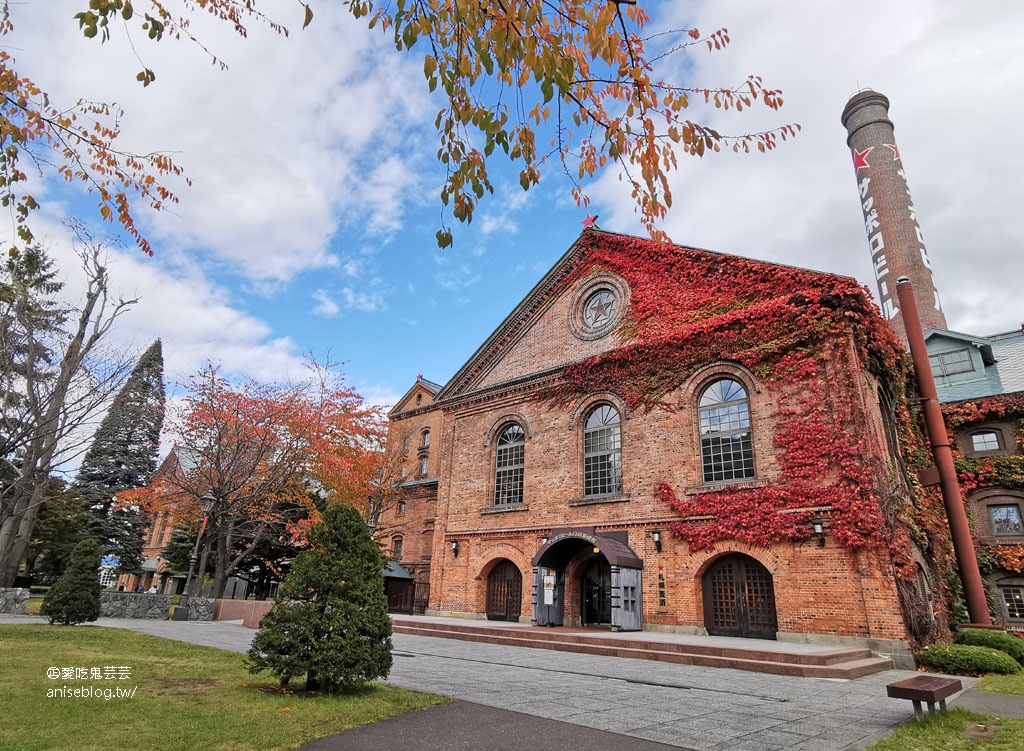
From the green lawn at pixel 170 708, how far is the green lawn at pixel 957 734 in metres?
4.59

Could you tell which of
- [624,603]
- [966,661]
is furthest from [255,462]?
[966,661]

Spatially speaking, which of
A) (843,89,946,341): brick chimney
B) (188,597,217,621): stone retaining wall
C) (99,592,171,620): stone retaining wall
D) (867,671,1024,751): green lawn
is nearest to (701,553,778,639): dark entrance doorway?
(867,671,1024,751): green lawn

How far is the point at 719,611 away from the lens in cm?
1459

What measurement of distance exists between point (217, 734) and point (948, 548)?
800 inches

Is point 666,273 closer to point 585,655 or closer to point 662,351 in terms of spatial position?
point 662,351

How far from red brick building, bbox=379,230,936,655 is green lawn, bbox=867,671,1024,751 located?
6072 mm

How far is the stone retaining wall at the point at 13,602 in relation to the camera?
57.9 ft

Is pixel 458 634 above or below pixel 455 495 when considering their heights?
below

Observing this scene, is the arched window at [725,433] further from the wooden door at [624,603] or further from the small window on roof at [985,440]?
the small window on roof at [985,440]

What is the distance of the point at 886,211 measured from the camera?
37.4 m

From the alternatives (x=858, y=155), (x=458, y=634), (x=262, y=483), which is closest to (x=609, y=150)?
(x=458, y=634)

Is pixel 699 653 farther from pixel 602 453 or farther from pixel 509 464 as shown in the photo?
pixel 509 464

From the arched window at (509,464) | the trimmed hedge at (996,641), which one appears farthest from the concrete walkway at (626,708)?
the arched window at (509,464)

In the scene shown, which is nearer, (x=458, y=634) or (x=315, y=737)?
(x=315, y=737)
